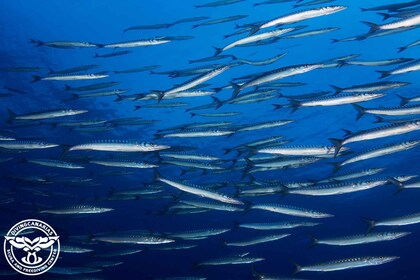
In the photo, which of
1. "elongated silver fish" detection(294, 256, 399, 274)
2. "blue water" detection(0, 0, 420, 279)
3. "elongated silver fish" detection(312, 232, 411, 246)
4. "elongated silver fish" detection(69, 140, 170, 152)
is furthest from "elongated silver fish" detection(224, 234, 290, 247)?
"elongated silver fish" detection(69, 140, 170, 152)

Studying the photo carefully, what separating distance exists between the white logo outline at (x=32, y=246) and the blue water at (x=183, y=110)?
34 centimetres

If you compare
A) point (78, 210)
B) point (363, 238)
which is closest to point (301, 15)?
point (363, 238)

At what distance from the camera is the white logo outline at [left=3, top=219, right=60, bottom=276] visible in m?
9.16

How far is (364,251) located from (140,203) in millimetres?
18968

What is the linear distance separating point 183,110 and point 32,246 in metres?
10.1

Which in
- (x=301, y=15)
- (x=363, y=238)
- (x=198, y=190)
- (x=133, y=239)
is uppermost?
(x=301, y=15)

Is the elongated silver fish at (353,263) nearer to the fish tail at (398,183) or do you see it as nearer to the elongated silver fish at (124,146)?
the fish tail at (398,183)

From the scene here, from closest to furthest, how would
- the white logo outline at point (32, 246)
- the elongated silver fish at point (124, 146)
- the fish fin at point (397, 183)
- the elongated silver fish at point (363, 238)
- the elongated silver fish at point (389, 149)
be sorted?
1. the elongated silver fish at point (389, 149)
2. the elongated silver fish at point (124, 146)
3. the fish fin at point (397, 183)
4. the elongated silver fish at point (363, 238)
5. the white logo outline at point (32, 246)

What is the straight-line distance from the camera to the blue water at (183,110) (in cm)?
1311

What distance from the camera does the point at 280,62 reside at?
14703mm

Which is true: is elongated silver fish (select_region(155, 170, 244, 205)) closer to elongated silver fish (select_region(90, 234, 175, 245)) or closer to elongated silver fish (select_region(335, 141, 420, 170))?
elongated silver fish (select_region(90, 234, 175, 245))

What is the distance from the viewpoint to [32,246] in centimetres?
969

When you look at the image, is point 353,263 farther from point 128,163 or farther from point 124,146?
point 124,146

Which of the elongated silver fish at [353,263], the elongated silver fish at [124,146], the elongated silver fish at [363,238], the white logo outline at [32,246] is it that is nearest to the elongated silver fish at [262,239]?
the elongated silver fish at [363,238]
